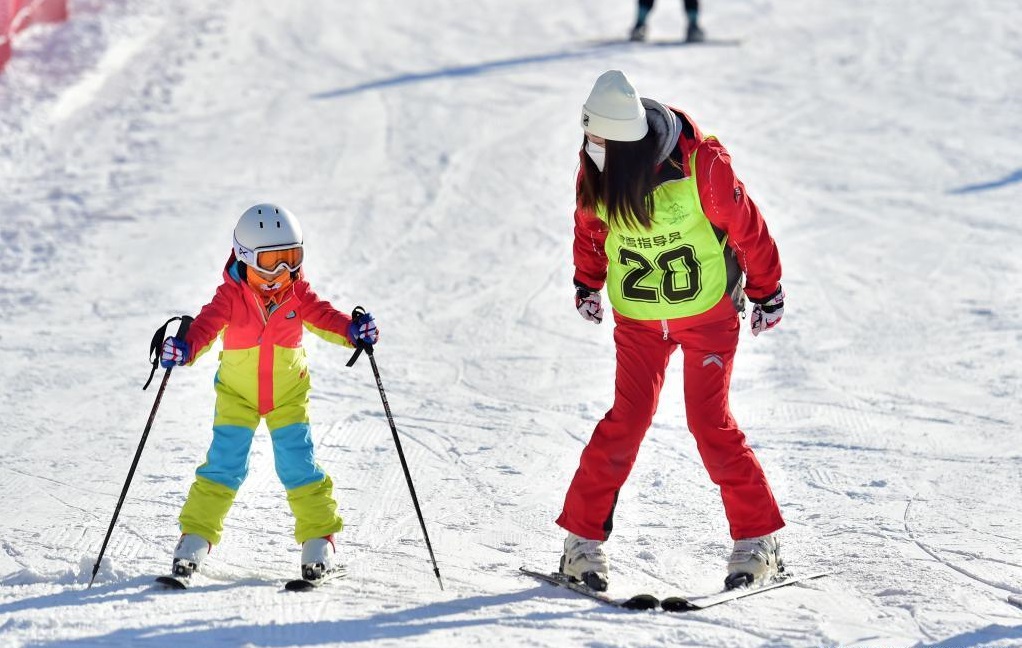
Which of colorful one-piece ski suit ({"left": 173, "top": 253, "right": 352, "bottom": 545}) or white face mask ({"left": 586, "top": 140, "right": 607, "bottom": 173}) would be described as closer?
white face mask ({"left": 586, "top": 140, "right": 607, "bottom": 173})

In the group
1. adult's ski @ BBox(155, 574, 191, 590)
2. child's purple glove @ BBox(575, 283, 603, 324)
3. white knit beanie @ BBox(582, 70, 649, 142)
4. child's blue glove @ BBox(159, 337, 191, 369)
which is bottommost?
adult's ski @ BBox(155, 574, 191, 590)

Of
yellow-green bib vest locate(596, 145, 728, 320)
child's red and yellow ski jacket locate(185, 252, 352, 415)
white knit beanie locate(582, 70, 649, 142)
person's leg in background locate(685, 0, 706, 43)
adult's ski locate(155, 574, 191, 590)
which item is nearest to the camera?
white knit beanie locate(582, 70, 649, 142)

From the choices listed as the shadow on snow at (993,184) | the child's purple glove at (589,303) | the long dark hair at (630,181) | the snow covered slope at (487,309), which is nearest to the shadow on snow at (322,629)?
the snow covered slope at (487,309)

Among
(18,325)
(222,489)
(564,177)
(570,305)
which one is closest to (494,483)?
(222,489)

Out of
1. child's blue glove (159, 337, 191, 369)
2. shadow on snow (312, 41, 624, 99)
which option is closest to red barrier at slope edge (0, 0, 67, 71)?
shadow on snow (312, 41, 624, 99)

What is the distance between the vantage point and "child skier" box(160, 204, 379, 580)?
16.2 feet

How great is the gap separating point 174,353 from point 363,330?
26.7 inches

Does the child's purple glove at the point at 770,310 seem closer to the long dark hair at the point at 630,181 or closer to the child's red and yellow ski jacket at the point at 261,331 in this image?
the long dark hair at the point at 630,181

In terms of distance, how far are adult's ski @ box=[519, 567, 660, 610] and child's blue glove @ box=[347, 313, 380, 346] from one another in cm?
110

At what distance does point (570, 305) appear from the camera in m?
9.04

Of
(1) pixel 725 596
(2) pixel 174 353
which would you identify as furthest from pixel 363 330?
(1) pixel 725 596

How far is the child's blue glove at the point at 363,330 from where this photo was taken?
193 inches

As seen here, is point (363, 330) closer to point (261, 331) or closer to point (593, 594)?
point (261, 331)

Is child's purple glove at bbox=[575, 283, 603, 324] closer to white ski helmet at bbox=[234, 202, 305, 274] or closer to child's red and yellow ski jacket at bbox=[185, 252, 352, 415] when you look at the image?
child's red and yellow ski jacket at bbox=[185, 252, 352, 415]
